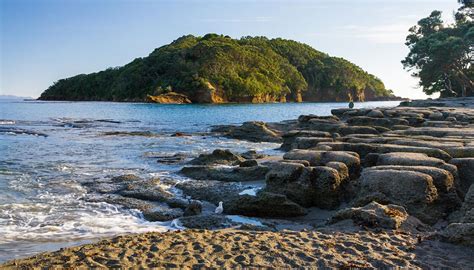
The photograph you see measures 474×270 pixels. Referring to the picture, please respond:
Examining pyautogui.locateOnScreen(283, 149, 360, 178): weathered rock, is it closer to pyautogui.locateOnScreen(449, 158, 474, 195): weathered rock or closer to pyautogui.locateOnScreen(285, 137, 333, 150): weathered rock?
pyautogui.locateOnScreen(449, 158, 474, 195): weathered rock

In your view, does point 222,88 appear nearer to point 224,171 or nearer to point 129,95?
point 129,95

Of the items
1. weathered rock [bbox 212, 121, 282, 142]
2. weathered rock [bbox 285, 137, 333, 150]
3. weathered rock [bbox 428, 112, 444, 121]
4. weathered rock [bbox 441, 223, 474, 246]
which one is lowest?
weathered rock [bbox 212, 121, 282, 142]

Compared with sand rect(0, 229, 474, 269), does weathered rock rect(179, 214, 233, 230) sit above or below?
below

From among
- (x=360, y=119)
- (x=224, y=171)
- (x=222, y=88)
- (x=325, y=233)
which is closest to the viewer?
(x=325, y=233)

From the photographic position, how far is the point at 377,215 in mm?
7863

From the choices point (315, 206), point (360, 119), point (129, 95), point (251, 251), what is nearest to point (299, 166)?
point (315, 206)

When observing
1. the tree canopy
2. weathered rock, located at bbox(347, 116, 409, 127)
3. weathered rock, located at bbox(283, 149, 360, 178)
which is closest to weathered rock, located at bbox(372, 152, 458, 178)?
weathered rock, located at bbox(283, 149, 360, 178)

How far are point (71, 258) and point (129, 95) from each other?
13262 cm

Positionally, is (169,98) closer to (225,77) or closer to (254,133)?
(225,77)

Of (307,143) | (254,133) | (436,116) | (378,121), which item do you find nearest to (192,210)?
(307,143)

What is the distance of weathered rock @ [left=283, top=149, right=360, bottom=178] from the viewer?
1105 cm

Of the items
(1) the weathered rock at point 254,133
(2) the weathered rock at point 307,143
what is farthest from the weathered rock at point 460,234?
(1) the weathered rock at point 254,133

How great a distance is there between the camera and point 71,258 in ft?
20.6

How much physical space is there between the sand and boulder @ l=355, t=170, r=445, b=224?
1511mm
